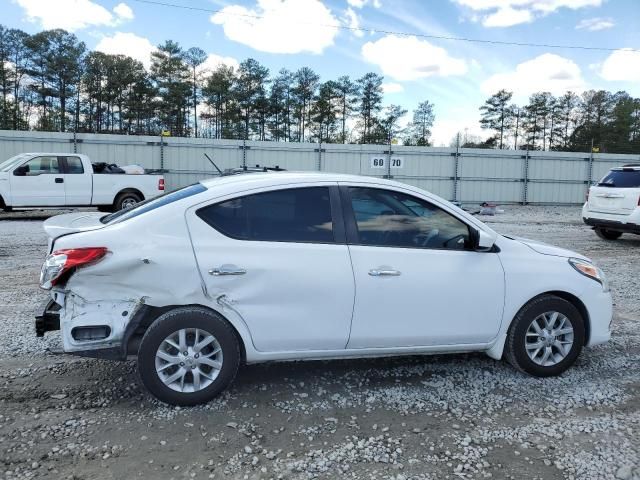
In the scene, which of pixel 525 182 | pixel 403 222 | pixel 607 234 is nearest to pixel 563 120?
pixel 525 182

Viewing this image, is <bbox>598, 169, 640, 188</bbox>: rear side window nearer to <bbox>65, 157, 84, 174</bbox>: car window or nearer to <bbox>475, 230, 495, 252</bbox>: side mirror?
<bbox>475, 230, 495, 252</bbox>: side mirror

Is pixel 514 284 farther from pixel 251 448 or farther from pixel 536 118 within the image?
pixel 536 118

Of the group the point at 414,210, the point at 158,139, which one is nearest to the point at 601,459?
the point at 414,210

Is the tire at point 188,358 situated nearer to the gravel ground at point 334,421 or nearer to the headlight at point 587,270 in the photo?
the gravel ground at point 334,421

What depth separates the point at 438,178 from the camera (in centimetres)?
2255

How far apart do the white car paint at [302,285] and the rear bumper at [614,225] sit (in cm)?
785

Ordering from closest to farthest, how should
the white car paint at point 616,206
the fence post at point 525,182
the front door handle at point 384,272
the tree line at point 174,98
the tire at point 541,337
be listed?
the front door handle at point 384,272, the tire at point 541,337, the white car paint at point 616,206, the fence post at point 525,182, the tree line at point 174,98

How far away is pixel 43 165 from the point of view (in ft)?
47.0

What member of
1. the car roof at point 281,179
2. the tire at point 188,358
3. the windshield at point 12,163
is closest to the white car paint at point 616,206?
the car roof at point 281,179

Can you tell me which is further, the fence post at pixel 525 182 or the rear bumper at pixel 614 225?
the fence post at pixel 525 182

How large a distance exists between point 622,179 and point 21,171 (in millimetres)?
14251

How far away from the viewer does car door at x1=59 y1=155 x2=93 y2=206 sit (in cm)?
1448

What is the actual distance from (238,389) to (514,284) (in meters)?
2.15

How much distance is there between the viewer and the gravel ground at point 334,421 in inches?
115
